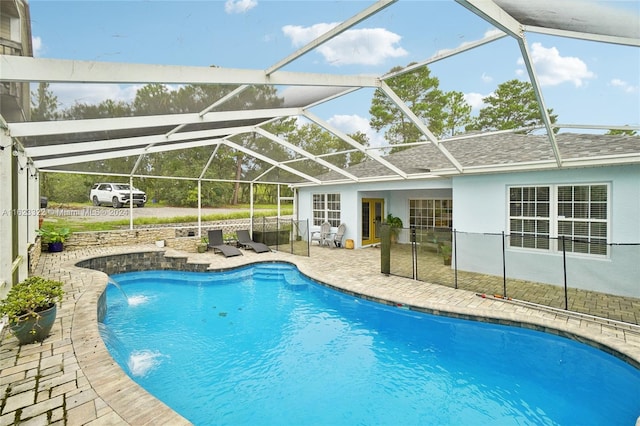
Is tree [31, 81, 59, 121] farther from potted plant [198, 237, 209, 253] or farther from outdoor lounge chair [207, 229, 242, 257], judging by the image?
potted plant [198, 237, 209, 253]

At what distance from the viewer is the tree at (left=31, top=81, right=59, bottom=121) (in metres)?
4.21

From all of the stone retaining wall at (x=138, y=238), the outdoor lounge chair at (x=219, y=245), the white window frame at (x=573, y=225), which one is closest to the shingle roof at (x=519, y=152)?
the white window frame at (x=573, y=225)

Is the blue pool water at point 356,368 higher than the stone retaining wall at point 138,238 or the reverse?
the reverse

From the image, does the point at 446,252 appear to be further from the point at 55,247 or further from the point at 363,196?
the point at 55,247

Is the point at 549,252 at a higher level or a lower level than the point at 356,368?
higher

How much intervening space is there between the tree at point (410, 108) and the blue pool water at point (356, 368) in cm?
875

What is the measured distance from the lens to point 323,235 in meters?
15.1

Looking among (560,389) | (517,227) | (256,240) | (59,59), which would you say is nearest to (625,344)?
(560,389)

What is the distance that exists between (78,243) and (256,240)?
7.11 m

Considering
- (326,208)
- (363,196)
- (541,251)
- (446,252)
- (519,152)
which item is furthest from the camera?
(326,208)

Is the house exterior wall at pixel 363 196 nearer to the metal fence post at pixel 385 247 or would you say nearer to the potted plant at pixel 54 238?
the metal fence post at pixel 385 247

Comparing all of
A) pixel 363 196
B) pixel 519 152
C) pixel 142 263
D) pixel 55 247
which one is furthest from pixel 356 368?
A: pixel 55 247

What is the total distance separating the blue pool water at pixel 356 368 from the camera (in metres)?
3.99

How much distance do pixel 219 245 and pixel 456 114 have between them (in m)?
22.0
